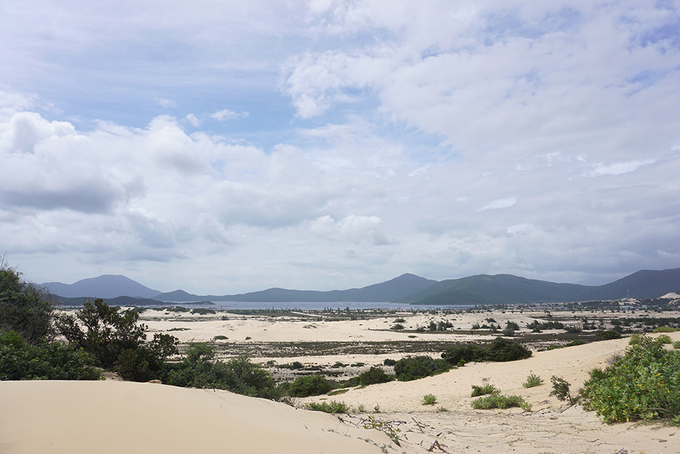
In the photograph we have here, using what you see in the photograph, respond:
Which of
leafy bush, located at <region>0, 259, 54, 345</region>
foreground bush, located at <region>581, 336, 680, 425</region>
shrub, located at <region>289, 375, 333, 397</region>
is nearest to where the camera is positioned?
foreground bush, located at <region>581, 336, 680, 425</region>

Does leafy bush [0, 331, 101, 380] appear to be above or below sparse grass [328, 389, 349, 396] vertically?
above

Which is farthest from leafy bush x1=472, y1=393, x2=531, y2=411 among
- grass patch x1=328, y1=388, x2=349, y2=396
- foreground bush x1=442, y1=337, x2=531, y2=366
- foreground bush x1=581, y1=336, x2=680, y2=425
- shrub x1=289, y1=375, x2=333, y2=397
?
foreground bush x1=442, y1=337, x2=531, y2=366

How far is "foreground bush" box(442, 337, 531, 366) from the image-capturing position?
25422 mm

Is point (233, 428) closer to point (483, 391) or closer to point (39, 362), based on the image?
point (39, 362)

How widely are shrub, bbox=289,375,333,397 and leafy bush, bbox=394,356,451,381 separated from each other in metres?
5.36

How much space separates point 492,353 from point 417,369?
22.4 ft

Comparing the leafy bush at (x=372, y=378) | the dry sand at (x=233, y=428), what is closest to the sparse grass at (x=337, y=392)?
the leafy bush at (x=372, y=378)

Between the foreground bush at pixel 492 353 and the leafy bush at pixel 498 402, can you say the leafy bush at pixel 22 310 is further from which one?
the foreground bush at pixel 492 353

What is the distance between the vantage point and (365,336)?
5969 cm

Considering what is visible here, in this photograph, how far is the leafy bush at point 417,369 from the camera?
73.8 ft

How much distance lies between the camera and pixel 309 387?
19219 mm

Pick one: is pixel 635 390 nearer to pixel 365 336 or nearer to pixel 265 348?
pixel 265 348

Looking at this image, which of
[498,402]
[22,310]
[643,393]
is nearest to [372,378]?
[498,402]

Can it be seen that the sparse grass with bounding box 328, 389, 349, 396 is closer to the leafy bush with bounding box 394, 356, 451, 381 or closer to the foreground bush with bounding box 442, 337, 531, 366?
the leafy bush with bounding box 394, 356, 451, 381
